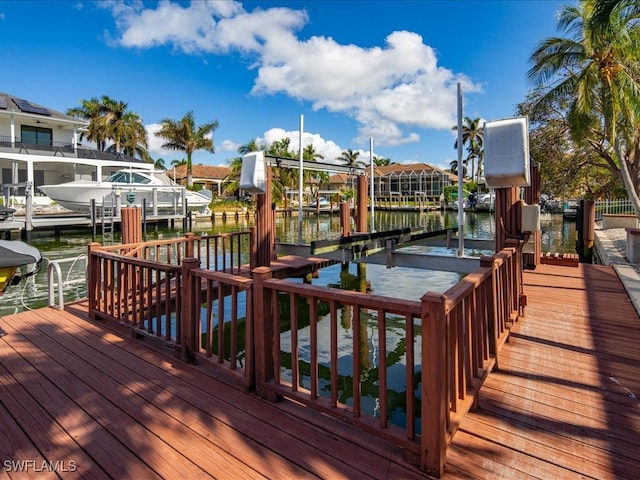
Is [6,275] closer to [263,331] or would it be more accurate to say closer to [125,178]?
[263,331]

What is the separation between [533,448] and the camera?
82.7 inches

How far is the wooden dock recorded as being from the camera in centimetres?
197

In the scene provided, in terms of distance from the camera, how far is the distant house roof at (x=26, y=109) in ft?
75.3

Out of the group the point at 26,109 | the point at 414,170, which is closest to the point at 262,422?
the point at 26,109

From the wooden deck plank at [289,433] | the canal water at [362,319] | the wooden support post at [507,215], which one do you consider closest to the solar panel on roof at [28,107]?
the canal water at [362,319]

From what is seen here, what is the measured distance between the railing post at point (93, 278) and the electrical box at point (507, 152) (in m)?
4.70

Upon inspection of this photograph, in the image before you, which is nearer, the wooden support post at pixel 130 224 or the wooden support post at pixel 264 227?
the wooden support post at pixel 130 224

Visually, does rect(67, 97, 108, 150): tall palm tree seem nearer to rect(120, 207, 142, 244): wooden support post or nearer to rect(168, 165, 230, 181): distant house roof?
rect(168, 165, 230, 181): distant house roof

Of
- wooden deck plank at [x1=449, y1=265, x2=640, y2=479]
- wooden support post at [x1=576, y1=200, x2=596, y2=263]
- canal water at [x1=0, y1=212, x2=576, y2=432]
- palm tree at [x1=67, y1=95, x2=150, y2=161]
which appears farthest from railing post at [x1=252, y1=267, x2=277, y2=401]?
palm tree at [x1=67, y1=95, x2=150, y2=161]

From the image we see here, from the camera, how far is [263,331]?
262 centimetres

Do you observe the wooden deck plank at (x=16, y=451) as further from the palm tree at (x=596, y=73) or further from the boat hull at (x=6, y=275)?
the palm tree at (x=596, y=73)

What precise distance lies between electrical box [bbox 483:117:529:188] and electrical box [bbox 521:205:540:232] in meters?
1.24

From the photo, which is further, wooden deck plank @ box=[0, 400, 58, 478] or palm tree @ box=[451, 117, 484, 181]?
palm tree @ box=[451, 117, 484, 181]

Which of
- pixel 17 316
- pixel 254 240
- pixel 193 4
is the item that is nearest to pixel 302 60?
pixel 193 4
